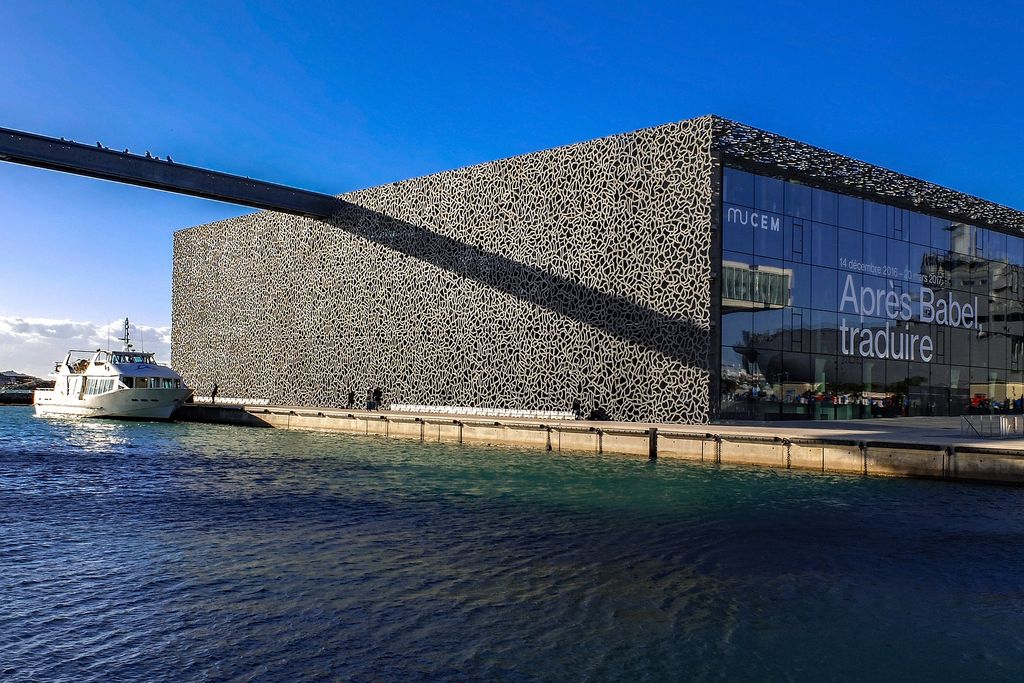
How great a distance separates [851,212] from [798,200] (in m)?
3.66

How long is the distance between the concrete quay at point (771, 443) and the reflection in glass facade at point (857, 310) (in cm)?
195

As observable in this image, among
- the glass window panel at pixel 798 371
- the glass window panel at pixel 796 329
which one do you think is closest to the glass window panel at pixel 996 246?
the glass window panel at pixel 796 329

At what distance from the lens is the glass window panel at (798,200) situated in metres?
34.0

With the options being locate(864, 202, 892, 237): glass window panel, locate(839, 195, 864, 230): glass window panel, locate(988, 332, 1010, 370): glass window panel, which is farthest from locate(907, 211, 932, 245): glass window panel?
locate(988, 332, 1010, 370): glass window panel

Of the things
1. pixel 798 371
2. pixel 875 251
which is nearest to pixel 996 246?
pixel 875 251

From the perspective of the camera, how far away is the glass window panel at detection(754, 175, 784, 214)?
108 ft

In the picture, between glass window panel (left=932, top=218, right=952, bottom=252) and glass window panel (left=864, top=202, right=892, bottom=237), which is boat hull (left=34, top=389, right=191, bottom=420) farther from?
glass window panel (left=932, top=218, right=952, bottom=252)

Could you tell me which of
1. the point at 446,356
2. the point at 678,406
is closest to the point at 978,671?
the point at 678,406

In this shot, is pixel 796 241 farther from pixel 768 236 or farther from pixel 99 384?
pixel 99 384

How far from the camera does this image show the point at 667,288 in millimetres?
31453

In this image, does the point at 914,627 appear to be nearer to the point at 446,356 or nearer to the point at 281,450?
the point at 281,450

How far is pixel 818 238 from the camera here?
35031mm

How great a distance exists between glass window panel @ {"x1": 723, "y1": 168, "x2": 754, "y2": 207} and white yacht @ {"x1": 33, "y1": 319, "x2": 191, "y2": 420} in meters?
30.6

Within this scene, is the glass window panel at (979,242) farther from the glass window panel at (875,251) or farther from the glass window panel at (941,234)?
the glass window panel at (875,251)
